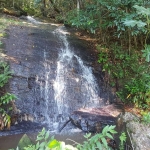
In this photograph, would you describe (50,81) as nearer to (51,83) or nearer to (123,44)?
(51,83)

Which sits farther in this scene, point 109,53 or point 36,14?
point 36,14

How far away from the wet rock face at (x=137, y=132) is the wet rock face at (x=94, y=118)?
0.68 m

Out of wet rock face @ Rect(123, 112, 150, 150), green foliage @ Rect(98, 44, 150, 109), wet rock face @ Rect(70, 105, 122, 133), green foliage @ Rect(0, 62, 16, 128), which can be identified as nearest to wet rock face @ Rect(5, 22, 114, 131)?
wet rock face @ Rect(70, 105, 122, 133)

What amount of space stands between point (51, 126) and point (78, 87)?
1.83m

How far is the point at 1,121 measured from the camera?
512cm

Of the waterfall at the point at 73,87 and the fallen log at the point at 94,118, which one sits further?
the waterfall at the point at 73,87

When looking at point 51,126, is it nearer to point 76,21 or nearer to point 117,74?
point 117,74

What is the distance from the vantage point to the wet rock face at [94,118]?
539 cm

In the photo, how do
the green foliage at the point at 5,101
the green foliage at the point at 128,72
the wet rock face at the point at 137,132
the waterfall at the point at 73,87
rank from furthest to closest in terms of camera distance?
the waterfall at the point at 73,87, the green foliage at the point at 128,72, the green foliage at the point at 5,101, the wet rock face at the point at 137,132

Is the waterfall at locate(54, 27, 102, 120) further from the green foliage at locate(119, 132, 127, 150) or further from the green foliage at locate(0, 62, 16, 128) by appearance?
the green foliage at locate(119, 132, 127, 150)

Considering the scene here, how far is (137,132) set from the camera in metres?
4.34

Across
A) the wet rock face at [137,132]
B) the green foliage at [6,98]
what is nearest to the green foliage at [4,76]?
the green foliage at [6,98]

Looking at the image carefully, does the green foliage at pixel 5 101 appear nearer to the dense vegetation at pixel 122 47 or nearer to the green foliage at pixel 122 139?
the dense vegetation at pixel 122 47

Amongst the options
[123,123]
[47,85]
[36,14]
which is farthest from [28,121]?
[36,14]
